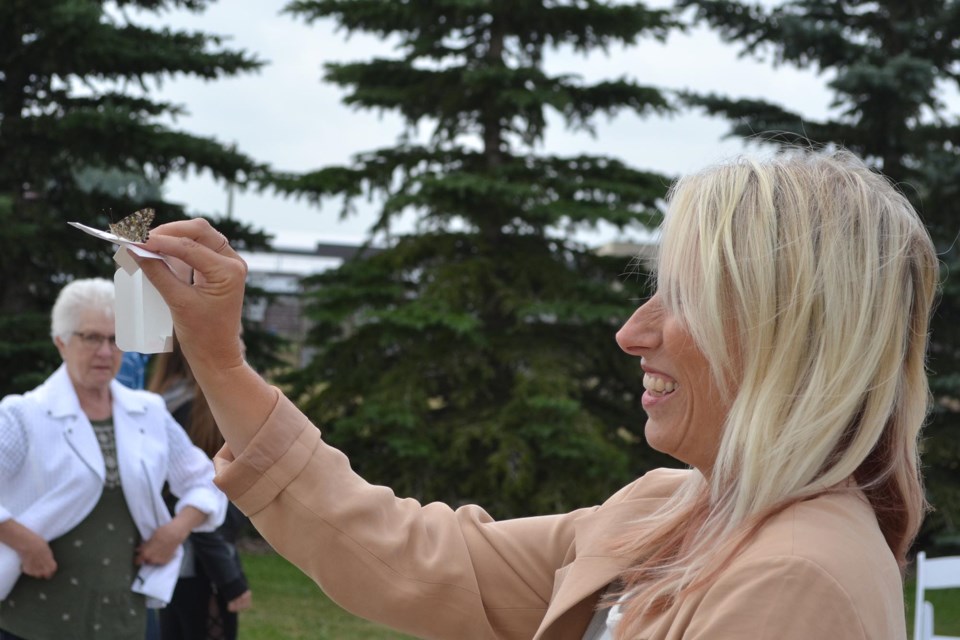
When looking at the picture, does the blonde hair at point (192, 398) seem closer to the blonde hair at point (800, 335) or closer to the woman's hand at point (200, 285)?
the woman's hand at point (200, 285)

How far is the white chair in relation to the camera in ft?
16.0

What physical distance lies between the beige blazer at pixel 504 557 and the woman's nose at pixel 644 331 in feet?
1.08

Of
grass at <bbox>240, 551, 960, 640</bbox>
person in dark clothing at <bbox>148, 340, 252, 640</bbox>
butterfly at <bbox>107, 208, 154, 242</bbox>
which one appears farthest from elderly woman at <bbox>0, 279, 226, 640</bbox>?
grass at <bbox>240, 551, 960, 640</bbox>

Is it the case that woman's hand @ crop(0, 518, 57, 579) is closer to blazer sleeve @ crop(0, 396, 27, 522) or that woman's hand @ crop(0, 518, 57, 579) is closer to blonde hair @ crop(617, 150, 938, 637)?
blazer sleeve @ crop(0, 396, 27, 522)

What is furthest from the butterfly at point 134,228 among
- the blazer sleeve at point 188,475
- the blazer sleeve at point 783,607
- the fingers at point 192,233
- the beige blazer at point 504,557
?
the blazer sleeve at point 188,475

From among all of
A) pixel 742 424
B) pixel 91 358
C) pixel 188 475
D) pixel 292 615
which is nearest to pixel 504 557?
pixel 742 424

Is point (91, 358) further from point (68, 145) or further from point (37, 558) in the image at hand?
point (68, 145)

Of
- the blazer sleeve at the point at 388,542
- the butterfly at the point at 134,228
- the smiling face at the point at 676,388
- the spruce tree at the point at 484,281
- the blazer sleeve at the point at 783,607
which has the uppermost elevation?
the butterfly at the point at 134,228

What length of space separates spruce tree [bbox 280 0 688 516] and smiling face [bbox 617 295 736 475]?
872cm

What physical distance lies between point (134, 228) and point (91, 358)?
2.72 meters

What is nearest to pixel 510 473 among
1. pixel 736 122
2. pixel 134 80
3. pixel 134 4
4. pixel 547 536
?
pixel 736 122

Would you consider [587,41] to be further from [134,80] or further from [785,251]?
[785,251]

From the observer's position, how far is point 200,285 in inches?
61.6

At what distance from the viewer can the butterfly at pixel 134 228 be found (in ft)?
5.17
